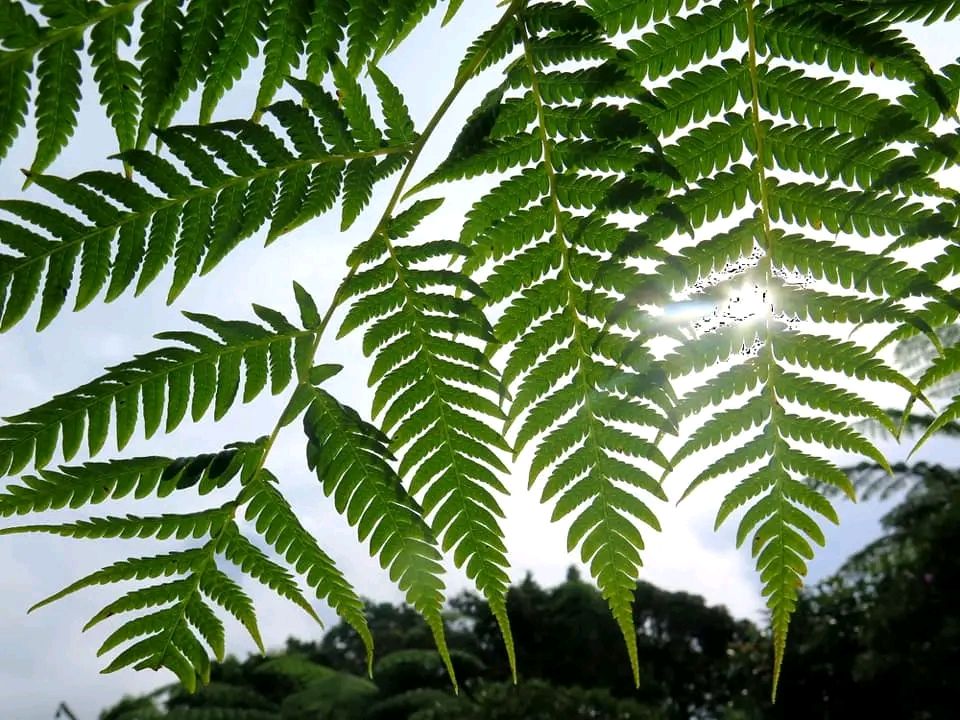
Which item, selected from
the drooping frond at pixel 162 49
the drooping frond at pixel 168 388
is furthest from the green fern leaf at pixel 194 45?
the drooping frond at pixel 168 388

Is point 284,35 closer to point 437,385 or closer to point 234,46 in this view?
point 234,46

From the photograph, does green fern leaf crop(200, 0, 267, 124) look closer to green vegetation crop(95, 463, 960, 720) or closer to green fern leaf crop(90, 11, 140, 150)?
green fern leaf crop(90, 11, 140, 150)

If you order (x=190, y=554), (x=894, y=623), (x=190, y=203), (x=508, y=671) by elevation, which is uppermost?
(x=894, y=623)

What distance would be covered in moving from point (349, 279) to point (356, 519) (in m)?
0.26

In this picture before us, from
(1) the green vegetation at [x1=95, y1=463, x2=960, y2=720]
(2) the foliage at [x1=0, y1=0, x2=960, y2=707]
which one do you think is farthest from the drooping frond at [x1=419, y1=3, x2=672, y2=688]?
(1) the green vegetation at [x1=95, y1=463, x2=960, y2=720]

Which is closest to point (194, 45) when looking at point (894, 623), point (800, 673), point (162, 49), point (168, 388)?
point (162, 49)

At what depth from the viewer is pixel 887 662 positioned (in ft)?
26.6

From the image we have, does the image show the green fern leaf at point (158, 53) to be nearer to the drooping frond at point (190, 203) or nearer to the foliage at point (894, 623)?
the drooping frond at point (190, 203)

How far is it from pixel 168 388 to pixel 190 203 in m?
0.19

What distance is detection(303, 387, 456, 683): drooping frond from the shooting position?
2.85 feet

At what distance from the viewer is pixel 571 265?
3.09ft

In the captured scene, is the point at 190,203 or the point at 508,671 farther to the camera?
the point at 508,671

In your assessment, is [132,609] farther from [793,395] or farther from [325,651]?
[325,651]

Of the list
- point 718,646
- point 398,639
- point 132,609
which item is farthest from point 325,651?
point 132,609
